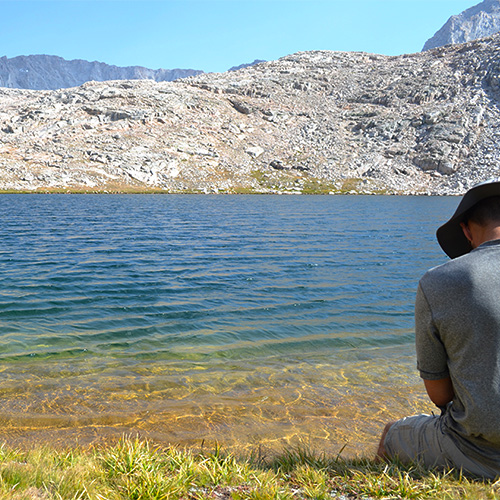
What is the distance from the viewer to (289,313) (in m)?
15.5

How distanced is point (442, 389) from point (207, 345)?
8900 mm

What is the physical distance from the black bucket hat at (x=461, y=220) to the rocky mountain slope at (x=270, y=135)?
126225mm

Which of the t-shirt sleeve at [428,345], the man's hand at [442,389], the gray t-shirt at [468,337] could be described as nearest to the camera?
the gray t-shirt at [468,337]

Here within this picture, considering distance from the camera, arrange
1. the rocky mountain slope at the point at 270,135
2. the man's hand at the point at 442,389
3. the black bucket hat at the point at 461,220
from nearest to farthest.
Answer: the black bucket hat at the point at 461,220, the man's hand at the point at 442,389, the rocky mountain slope at the point at 270,135

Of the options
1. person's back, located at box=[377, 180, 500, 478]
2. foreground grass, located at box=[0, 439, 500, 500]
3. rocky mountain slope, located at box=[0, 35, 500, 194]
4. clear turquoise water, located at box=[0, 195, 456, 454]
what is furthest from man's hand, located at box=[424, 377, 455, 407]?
rocky mountain slope, located at box=[0, 35, 500, 194]

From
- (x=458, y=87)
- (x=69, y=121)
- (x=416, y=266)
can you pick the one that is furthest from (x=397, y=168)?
(x=416, y=266)

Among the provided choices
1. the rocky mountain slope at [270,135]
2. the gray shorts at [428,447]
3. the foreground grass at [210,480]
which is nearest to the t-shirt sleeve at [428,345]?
the gray shorts at [428,447]

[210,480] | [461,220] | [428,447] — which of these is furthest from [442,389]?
[210,480]

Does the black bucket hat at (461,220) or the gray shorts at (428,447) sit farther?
the gray shorts at (428,447)

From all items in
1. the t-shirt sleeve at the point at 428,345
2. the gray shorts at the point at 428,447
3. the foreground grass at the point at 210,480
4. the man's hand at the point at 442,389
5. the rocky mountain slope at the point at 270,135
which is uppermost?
the rocky mountain slope at the point at 270,135

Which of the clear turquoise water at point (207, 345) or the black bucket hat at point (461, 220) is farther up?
the black bucket hat at point (461, 220)

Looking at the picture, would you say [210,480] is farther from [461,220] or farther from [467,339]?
[461,220]

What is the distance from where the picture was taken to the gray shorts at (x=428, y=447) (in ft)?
13.4

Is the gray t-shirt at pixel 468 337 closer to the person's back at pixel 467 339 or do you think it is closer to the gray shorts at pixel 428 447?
the person's back at pixel 467 339
